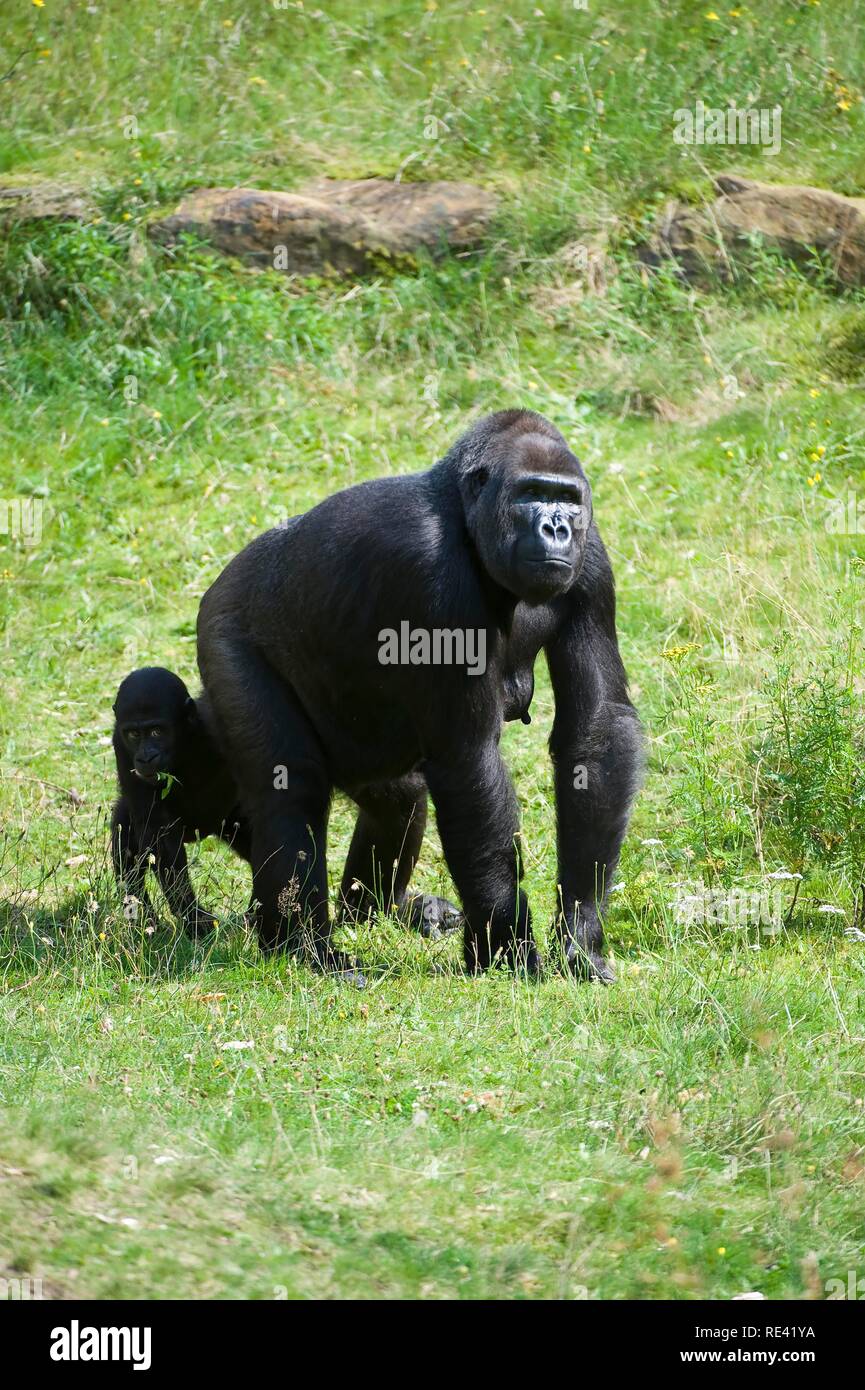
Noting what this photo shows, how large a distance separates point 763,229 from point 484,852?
26.1ft

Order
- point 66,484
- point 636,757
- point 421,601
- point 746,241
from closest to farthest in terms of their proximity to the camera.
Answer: point 421,601 → point 636,757 → point 66,484 → point 746,241

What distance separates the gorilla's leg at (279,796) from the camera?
6.40 m

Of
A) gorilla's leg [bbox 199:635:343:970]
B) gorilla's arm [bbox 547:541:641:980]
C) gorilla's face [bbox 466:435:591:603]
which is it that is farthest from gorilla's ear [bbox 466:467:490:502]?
gorilla's leg [bbox 199:635:343:970]

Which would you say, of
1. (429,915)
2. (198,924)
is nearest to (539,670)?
(429,915)

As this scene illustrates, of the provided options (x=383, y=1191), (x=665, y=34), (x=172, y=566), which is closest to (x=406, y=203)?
(x=665, y=34)

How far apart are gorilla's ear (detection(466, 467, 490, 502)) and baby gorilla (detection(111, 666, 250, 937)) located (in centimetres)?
174

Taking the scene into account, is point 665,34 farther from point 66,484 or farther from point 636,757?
point 636,757

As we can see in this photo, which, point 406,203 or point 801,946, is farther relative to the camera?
point 406,203

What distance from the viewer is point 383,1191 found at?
4.08 meters

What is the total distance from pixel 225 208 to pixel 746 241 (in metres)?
4.16

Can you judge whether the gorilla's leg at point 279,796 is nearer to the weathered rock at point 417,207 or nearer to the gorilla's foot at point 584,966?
the gorilla's foot at point 584,966

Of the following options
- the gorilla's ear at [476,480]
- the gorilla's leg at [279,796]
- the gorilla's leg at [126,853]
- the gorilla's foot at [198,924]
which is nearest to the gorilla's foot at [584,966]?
the gorilla's leg at [279,796]

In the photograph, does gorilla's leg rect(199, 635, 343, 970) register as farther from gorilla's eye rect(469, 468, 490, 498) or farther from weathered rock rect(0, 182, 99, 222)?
weathered rock rect(0, 182, 99, 222)

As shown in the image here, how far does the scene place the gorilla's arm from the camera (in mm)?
6211
